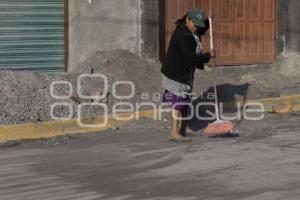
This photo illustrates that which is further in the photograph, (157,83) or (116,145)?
(157,83)

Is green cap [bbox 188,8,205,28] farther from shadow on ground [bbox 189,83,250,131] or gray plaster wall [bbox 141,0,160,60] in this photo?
gray plaster wall [bbox 141,0,160,60]

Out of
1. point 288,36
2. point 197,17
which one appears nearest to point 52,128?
point 197,17

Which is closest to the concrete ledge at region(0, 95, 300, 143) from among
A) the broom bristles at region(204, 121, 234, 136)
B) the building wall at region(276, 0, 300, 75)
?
the broom bristles at region(204, 121, 234, 136)

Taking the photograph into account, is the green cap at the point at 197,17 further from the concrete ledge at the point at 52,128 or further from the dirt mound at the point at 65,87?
the dirt mound at the point at 65,87

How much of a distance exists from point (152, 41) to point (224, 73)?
2.16 m

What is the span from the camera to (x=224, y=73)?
1502 cm

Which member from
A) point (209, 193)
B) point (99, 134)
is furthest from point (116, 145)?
point (209, 193)

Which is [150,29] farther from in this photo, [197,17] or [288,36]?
[288,36]

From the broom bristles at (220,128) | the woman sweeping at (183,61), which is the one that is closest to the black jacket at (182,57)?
the woman sweeping at (183,61)

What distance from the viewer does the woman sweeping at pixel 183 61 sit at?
9664mm

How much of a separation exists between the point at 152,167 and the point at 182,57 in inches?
80.8

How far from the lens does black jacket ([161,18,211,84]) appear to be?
9.66 m

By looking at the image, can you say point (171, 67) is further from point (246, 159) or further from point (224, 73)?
point (224, 73)

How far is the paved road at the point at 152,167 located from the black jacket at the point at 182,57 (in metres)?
0.98
